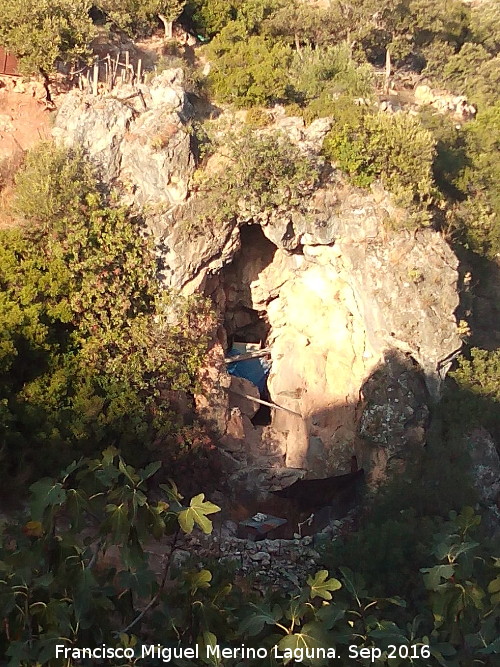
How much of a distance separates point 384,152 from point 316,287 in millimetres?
3569

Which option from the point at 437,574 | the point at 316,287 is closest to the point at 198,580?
Answer: the point at 437,574

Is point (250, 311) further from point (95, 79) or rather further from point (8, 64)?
point (8, 64)

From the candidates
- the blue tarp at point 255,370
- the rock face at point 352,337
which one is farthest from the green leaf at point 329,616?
the blue tarp at point 255,370

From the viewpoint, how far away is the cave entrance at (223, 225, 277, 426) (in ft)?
53.1

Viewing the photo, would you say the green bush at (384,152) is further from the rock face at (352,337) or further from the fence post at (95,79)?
the fence post at (95,79)

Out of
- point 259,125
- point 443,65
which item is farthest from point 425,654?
point 443,65

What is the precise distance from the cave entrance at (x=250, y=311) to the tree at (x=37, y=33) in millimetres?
6044

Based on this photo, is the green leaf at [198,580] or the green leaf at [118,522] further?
the green leaf at [198,580]

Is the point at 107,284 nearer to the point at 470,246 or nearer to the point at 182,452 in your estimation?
the point at 182,452

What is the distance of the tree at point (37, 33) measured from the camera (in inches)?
579

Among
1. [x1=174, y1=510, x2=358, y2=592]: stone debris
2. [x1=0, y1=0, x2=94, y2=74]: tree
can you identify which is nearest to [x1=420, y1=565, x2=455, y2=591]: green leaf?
[x1=174, y1=510, x2=358, y2=592]: stone debris

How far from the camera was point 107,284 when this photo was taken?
12906 millimetres

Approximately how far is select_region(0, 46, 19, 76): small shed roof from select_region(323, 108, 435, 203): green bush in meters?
7.85

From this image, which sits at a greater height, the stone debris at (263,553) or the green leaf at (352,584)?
the green leaf at (352,584)
